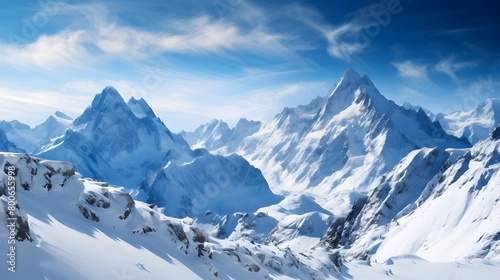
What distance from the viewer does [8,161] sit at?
3167 cm

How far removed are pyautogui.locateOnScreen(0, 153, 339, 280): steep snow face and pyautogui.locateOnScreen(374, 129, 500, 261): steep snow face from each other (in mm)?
94046

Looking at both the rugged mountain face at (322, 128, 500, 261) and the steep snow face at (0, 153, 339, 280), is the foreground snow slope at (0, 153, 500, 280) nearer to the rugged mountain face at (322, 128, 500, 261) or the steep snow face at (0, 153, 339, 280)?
the steep snow face at (0, 153, 339, 280)

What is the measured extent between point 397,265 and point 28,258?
216ft

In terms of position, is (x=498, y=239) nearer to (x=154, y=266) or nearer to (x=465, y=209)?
(x=465, y=209)

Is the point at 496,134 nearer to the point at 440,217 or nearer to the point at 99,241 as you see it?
the point at 440,217

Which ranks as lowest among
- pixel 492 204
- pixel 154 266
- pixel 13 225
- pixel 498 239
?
pixel 154 266

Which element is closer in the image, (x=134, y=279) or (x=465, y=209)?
(x=134, y=279)

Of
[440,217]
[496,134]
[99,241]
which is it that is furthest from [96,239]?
[496,134]

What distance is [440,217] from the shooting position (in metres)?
151

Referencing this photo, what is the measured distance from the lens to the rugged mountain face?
417 ft

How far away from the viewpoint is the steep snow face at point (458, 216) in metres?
123

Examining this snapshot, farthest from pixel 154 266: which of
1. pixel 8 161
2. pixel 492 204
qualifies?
pixel 492 204

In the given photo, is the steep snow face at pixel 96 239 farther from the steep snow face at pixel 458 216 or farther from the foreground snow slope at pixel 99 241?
the steep snow face at pixel 458 216

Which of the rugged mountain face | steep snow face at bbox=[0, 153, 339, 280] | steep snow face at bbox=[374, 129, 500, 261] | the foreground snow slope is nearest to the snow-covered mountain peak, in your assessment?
the rugged mountain face
